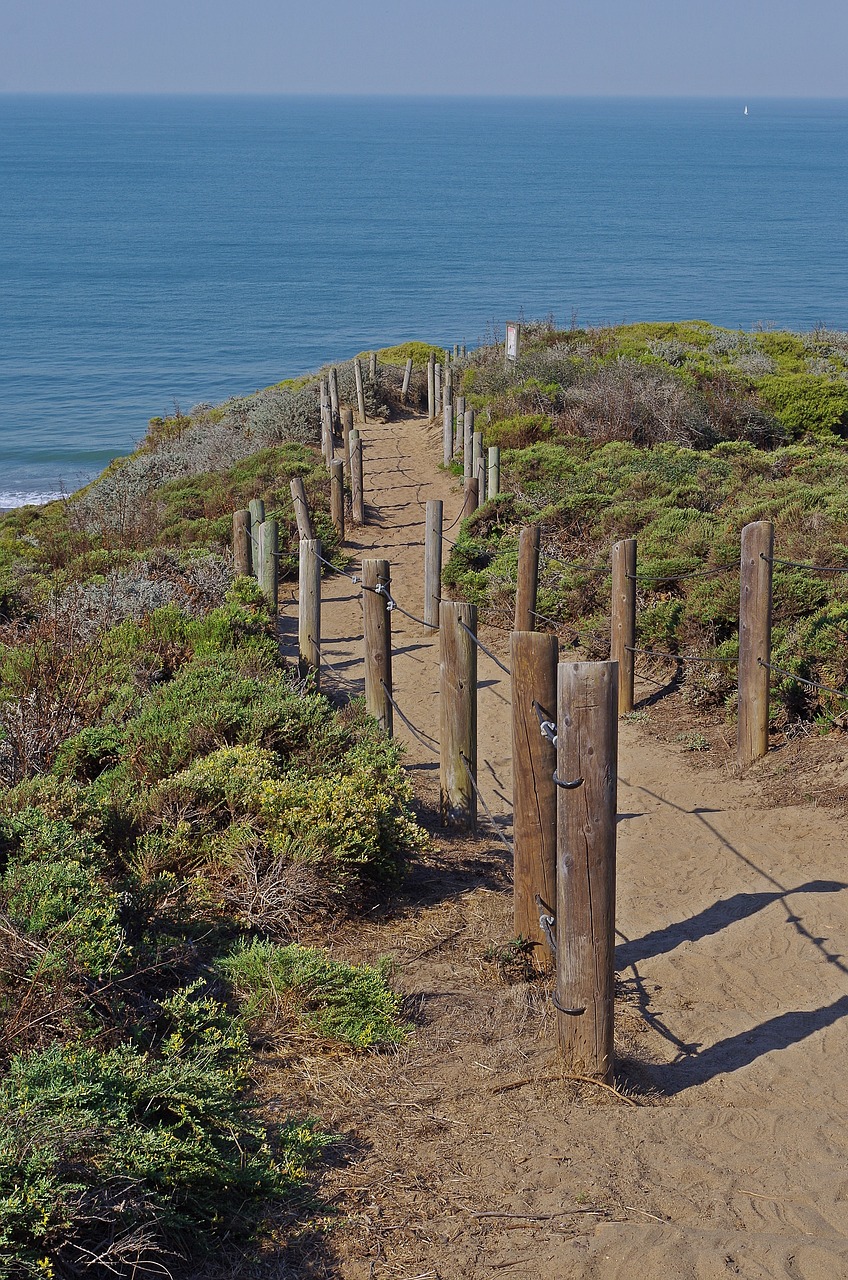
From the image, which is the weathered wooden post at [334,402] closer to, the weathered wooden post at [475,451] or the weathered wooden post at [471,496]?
the weathered wooden post at [475,451]

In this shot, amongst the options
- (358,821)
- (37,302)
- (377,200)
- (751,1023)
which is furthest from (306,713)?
(377,200)

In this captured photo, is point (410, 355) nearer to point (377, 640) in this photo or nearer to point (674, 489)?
point (674, 489)

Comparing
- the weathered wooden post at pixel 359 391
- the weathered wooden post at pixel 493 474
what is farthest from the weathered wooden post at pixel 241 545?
the weathered wooden post at pixel 359 391

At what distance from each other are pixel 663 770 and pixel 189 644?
376cm

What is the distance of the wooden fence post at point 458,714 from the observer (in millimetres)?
6590

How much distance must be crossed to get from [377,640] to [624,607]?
262cm

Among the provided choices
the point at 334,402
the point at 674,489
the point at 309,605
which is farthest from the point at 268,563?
the point at 334,402

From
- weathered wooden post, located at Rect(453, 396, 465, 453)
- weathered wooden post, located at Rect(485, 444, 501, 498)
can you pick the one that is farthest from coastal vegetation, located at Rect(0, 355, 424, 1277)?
weathered wooden post, located at Rect(453, 396, 465, 453)

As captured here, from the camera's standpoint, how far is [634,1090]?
14.2ft

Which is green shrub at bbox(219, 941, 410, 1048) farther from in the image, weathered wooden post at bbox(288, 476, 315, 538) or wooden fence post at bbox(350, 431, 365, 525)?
wooden fence post at bbox(350, 431, 365, 525)

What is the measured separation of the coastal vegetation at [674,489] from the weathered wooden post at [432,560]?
Result: 683 millimetres

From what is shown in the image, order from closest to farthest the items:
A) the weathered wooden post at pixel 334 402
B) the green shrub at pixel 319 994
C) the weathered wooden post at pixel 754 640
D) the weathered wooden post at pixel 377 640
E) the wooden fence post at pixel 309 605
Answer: the green shrub at pixel 319 994 < the weathered wooden post at pixel 377 640 < the weathered wooden post at pixel 754 640 < the wooden fence post at pixel 309 605 < the weathered wooden post at pixel 334 402

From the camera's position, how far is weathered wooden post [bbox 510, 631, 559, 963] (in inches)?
193

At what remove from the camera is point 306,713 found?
6.68m
